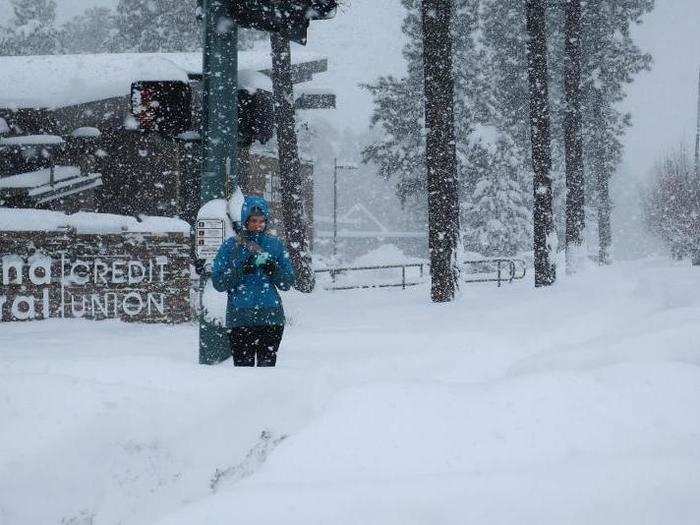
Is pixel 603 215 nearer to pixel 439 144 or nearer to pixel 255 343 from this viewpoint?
pixel 439 144

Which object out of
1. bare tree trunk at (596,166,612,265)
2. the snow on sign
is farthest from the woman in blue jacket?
bare tree trunk at (596,166,612,265)

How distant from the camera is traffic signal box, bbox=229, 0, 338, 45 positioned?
5992mm

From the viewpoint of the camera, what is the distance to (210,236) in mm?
6047

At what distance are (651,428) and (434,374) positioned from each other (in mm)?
3448

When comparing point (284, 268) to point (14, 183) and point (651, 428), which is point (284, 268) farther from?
point (14, 183)

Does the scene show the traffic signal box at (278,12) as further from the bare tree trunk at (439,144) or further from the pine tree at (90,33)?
the pine tree at (90,33)

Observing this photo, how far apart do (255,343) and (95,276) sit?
6.41 meters

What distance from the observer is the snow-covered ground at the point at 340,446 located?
2.94 m

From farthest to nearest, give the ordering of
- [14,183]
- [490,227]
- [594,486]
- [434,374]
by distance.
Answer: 1. [490,227]
2. [14,183]
3. [434,374]
4. [594,486]

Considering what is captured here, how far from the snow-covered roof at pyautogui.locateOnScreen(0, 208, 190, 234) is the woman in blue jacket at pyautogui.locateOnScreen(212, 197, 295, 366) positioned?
Answer: 6210 millimetres

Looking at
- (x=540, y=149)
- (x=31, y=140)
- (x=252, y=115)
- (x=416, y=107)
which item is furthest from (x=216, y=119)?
(x=416, y=107)

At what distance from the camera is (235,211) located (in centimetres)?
624

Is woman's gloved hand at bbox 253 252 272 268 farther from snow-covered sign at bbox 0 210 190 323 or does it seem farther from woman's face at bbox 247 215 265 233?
snow-covered sign at bbox 0 210 190 323

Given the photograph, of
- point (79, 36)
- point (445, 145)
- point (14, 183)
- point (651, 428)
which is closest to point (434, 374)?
point (651, 428)
